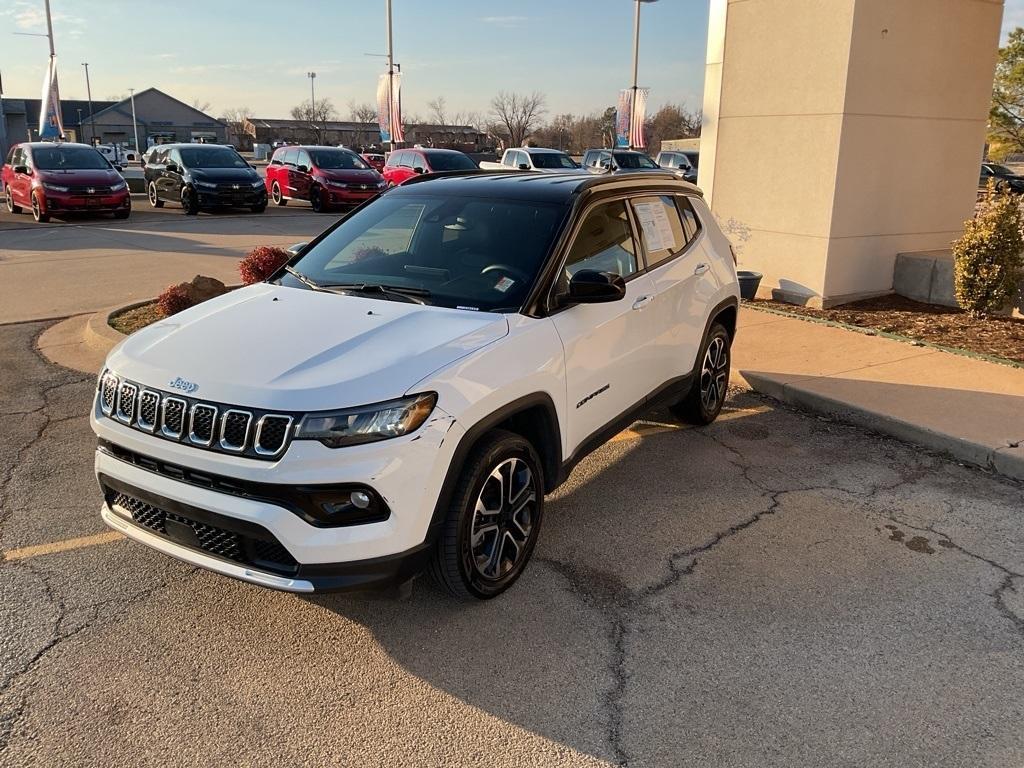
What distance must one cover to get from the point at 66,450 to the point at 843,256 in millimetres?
7721

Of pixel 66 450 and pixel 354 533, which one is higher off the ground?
pixel 354 533

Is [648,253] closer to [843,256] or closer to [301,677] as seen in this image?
[301,677]

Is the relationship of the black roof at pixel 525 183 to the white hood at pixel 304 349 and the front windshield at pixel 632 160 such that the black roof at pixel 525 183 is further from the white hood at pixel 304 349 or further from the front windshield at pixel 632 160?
the front windshield at pixel 632 160

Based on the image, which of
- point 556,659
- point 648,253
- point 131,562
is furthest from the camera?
point 648,253

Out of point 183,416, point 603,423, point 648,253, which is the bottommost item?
point 603,423

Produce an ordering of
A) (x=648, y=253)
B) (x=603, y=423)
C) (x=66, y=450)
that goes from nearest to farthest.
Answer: (x=603, y=423), (x=648, y=253), (x=66, y=450)

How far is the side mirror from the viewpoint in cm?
380

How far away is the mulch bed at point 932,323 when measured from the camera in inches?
301

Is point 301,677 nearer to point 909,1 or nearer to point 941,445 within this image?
point 941,445

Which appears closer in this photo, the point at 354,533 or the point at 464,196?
the point at 354,533

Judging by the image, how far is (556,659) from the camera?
327 cm

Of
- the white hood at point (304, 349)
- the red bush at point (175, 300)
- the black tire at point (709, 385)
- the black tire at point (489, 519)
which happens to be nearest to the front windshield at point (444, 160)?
the red bush at point (175, 300)

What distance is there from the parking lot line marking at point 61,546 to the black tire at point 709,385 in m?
3.52

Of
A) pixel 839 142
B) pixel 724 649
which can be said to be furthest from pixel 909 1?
pixel 724 649
